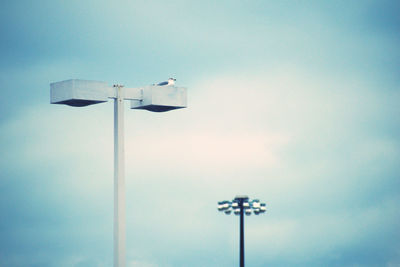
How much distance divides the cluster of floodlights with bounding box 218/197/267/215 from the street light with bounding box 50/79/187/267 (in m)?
6.01

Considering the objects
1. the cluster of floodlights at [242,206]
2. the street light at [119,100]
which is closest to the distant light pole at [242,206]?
the cluster of floodlights at [242,206]

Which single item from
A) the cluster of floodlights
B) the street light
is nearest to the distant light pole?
the cluster of floodlights

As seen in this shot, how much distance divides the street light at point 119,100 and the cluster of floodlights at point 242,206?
6010 mm

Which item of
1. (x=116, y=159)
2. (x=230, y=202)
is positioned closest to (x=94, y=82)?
(x=116, y=159)

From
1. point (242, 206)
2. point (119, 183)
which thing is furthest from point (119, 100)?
point (242, 206)

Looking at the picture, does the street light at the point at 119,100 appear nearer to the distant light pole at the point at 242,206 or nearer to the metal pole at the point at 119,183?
the metal pole at the point at 119,183

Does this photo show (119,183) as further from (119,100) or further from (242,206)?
(242,206)

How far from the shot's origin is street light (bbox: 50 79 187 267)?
1966 cm

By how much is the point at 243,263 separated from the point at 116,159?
820 centimetres

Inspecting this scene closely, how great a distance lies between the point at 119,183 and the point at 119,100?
233 centimetres

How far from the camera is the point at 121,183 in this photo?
2022 centimetres

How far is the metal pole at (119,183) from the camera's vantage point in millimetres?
20141

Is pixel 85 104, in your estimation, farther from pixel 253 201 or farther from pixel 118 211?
pixel 253 201

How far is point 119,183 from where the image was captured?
2017cm
